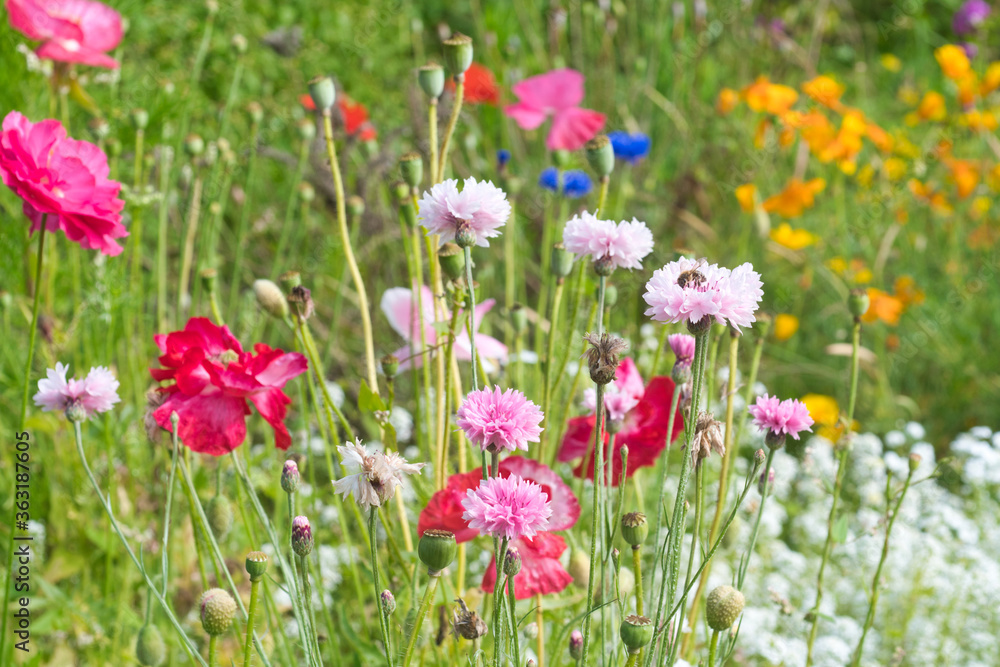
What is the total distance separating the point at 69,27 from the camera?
1.40m

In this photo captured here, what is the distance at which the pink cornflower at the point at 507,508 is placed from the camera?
0.57 m

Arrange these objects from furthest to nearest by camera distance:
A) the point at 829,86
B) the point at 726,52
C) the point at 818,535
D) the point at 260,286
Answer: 1. the point at 726,52
2. the point at 829,86
3. the point at 818,535
4. the point at 260,286

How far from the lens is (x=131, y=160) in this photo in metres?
1.84

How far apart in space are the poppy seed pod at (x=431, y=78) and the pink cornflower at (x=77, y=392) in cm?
39

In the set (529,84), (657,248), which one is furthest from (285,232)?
(657,248)

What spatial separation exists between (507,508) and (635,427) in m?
0.34

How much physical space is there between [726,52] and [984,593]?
7.32 feet

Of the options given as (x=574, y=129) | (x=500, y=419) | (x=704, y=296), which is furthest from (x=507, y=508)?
(x=574, y=129)

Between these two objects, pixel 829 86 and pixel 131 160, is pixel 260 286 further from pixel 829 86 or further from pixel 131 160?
pixel 829 86

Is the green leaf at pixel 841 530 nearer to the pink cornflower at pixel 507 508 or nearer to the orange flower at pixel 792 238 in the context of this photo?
the pink cornflower at pixel 507 508

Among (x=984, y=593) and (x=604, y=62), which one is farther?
(x=604, y=62)

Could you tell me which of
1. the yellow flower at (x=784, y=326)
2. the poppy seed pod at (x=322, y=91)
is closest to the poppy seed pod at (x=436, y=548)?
the poppy seed pod at (x=322, y=91)

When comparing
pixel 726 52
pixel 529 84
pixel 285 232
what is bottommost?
pixel 285 232

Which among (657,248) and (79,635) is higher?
(657,248)
